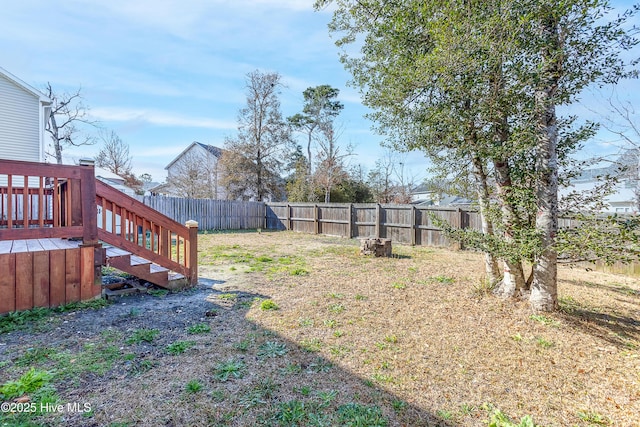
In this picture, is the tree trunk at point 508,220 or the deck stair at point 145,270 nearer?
the tree trunk at point 508,220

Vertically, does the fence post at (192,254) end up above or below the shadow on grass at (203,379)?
above

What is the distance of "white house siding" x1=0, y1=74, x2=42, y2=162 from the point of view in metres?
9.62

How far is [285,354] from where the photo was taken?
253 centimetres

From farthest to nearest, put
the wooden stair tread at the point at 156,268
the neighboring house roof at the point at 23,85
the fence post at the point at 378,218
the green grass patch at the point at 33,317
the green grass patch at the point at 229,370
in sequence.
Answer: the fence post at the point at 378,218
the neighboring house roof at the point at 23,85
the wooden stair tread at the point at 156,268
the green grass patch at the point at 33,317
the green grass patch at the point at 229,370

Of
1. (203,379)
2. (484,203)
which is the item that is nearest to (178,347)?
(203,379)

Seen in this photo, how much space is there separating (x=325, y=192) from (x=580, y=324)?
14.7 m

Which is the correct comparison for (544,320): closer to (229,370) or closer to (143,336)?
(229,370)

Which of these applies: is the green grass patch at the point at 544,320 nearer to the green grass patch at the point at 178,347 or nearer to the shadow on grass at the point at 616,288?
the shadow on grass at the point at 616,288

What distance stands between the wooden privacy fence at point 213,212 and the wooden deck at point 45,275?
946cm

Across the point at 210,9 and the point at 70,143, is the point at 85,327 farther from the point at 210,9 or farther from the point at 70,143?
the point at 70,143

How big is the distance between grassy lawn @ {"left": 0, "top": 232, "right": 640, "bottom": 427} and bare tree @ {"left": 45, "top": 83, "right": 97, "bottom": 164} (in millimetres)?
18955

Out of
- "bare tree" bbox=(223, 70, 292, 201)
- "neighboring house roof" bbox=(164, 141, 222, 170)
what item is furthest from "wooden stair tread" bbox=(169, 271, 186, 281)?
"neighboring house roof" bbox=(164, 141, 222, 170)

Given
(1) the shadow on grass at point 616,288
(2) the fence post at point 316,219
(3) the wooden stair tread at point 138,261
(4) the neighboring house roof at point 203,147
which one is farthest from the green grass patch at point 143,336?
(4) the neighboring house roof at point 203,147

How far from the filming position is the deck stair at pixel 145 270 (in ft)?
12.5
